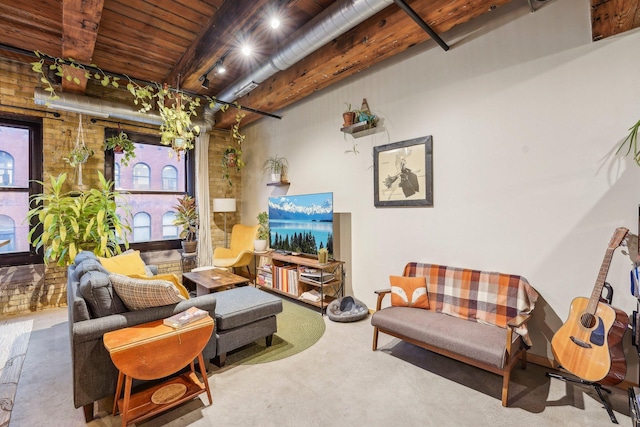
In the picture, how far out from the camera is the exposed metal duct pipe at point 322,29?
2.31 metres

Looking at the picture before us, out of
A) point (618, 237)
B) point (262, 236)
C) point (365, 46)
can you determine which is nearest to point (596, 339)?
point (618, 237)

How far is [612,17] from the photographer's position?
6.20 feet

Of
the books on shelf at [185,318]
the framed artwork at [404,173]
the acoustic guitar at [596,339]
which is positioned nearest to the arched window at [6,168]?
the books on shelf at [185,318]

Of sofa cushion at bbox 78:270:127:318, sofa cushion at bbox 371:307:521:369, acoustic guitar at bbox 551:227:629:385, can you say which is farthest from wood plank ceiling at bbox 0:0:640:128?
sofa cushion at bbox 371:307:521:369

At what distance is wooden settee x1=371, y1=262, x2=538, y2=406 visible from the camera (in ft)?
6.48

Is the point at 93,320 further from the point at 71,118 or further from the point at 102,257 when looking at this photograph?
the point at 71,118

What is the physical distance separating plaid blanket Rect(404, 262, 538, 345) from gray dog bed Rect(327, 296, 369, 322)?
0.94 m

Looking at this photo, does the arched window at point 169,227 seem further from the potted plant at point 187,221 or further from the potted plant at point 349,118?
the potted plant at point 349,118

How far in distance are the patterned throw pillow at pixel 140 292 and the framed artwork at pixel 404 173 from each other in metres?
2.41

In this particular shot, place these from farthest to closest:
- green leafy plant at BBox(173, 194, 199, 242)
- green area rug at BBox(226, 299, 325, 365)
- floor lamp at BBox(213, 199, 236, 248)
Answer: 1. floor lamp at BBox(213, 199, 236, 248)
2. green leafy plant at BBox(173, 194, 199, 242)
3. green area rug at BBox(226, 299, 325, 365)

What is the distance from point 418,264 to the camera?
293 centimetres

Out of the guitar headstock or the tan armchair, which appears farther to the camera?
the tan armchair

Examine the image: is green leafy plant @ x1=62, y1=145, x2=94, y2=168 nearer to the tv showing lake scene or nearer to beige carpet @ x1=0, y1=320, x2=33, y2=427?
beige carpet @ x1=0, y1=320, x2=33, y2=427

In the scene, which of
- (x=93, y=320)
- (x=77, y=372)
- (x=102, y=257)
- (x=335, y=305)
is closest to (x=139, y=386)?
(x=77, y=372)
